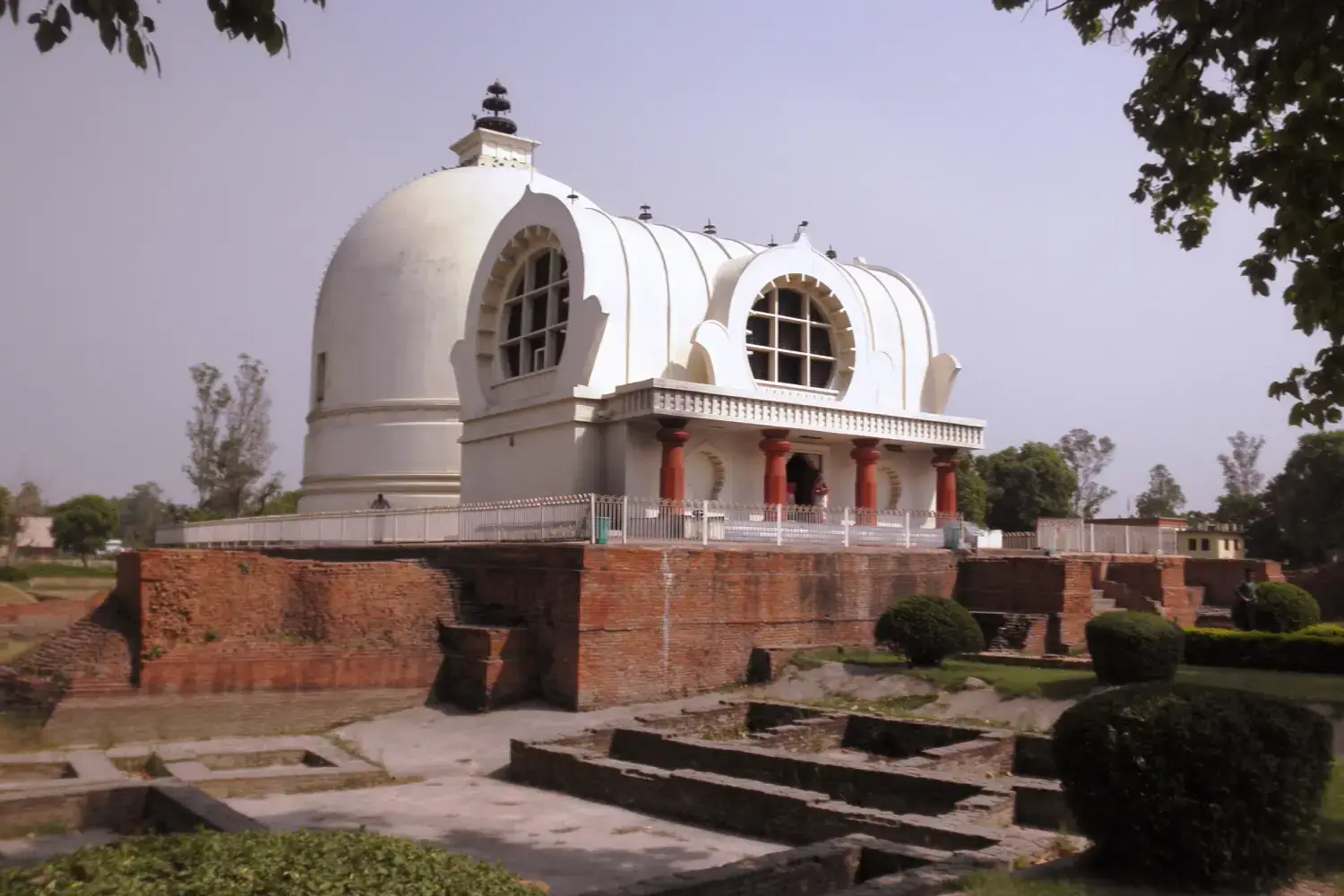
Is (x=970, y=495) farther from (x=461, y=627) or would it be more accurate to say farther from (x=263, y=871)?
(x=263, y=871)

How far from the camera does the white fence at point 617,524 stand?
614 inches

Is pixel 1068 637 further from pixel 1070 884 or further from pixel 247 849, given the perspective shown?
pixel 247 849

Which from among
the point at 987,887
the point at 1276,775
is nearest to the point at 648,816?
the point at 987,887

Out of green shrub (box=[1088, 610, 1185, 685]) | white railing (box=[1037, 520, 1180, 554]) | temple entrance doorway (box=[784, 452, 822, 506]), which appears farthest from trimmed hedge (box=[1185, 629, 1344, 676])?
temple entrance doorway (box=[784, 452, 822, 506])

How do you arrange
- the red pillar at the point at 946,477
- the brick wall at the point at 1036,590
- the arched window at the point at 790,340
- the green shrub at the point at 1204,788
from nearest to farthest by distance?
the green shrub at the point at 1204,788, the brick wall at the point at 1036,590, the arched window at the point at 790,340, the red pillar at the point at 946,477

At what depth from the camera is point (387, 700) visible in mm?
14117

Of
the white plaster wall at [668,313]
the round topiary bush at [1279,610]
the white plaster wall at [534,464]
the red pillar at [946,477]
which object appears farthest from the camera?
the red pillar at [946,477]

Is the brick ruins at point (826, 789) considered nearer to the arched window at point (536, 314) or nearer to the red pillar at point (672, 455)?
the red pillar at point (672, 455)

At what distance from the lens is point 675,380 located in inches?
792

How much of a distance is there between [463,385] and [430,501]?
17.2ft

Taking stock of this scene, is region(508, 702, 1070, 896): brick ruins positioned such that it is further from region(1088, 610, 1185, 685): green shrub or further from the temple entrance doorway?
the temple entrance doorway

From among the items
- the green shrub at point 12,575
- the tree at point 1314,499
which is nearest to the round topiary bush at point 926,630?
the tree at point 1314,499

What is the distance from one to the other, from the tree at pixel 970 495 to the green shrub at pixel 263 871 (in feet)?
131

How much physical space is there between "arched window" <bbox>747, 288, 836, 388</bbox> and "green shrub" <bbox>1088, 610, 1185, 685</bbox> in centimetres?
995
